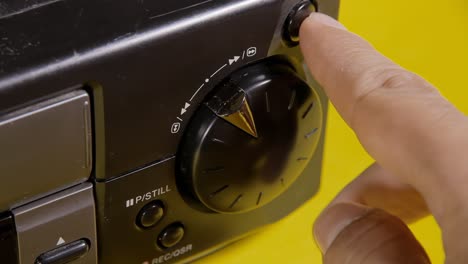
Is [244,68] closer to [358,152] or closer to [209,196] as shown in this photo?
[209,196]

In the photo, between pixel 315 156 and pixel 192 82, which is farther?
pixel 315 156

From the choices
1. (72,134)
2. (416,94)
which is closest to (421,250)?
(416,94)

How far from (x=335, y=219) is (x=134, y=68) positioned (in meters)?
0.13

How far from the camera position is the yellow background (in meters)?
0.62

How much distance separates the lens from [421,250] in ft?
1.46

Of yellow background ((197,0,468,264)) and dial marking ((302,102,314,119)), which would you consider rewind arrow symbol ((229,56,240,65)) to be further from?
yellow background ((197,0,468,264))

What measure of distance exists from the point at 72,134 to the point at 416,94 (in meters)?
0.17

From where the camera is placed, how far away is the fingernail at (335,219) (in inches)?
18.8

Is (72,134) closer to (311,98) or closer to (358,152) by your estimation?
(311,98)

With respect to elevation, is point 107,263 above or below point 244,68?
below

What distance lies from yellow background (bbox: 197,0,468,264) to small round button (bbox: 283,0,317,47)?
0.17 m

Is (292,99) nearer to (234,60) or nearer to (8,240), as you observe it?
(234,60)

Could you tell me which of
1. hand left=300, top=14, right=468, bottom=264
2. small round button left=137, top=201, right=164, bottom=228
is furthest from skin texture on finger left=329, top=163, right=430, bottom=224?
small round button left=137, top=201, right=164, bottom=228

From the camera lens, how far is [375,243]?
0.45m
